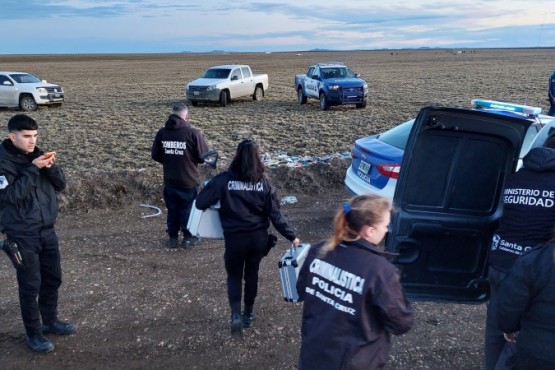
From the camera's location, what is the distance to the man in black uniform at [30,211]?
4.13m

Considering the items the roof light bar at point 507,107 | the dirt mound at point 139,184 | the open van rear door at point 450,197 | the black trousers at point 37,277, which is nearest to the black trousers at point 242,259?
the open van rear door at point 450,197

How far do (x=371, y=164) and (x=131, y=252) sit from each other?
3.06m

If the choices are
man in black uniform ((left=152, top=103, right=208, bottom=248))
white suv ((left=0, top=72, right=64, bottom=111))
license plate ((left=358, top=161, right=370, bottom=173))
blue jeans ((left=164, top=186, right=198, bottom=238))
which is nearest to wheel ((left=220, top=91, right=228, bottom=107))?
white suv ((left=0, top=72, right=64, bottom=111))

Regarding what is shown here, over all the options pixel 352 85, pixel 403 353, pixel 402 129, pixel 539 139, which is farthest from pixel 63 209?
pixel 352 85

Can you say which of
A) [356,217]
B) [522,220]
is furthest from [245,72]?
[356,217]

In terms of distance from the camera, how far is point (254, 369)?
13.8 ft

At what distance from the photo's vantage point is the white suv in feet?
67.9

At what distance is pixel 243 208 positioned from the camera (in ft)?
14.6

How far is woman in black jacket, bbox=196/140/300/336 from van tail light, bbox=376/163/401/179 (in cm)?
199

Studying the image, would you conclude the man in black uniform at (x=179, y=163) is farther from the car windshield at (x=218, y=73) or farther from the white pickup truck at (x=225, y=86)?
the car windshield at (x=218, y=73)

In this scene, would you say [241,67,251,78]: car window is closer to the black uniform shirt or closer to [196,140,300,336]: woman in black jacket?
[196,140,300,336]: woman in black jacket

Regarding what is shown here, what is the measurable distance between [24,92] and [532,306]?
71.0 ft

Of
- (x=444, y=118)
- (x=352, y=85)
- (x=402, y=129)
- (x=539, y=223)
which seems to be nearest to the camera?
(x=539, y=223)

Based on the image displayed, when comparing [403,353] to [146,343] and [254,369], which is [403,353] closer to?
[254,369]
